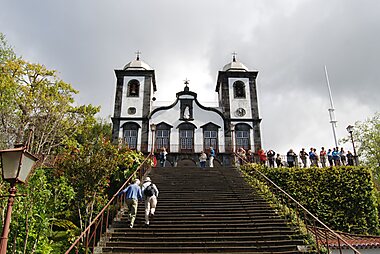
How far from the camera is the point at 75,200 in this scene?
1391cm

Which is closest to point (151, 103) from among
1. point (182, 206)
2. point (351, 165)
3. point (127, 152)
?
point (127, 152)

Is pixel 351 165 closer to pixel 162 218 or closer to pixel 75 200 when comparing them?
pixel 162 218

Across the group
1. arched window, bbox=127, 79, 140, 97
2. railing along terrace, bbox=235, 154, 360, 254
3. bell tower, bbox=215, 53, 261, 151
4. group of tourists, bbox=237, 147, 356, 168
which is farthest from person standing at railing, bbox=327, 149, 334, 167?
arched window, bbox=127, 79, 140, 97

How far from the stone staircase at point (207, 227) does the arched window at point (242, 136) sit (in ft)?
48.6

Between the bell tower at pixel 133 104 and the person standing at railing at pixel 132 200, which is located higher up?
the bell tower at pixel 133 104

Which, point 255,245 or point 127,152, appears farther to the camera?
point 127,152

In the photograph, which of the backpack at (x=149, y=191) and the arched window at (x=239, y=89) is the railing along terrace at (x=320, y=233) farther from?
the arched window at (x=239, y=89)

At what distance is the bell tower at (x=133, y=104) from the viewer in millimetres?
29219

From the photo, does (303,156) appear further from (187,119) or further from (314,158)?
(187,119)

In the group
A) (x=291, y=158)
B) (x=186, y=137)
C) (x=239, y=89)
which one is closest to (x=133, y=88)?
(x=186, y=137)

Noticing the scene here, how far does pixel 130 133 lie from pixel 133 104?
9.90ft

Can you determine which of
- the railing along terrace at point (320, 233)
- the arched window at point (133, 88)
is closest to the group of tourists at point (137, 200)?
the railing along terrace at point (320, 233)

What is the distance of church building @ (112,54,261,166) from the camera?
28.7m

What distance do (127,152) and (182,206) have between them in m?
7.12
